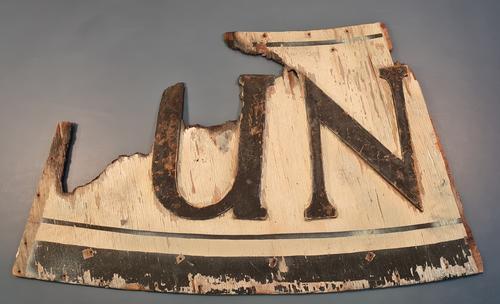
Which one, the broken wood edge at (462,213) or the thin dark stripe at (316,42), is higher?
the thin dark stripe at (316,42)

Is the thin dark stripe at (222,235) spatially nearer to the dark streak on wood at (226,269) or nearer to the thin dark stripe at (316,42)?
the dark streak on wood at (226,269)

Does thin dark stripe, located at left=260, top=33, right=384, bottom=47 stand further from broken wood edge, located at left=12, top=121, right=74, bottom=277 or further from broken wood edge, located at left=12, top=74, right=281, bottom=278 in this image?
broken wood edge, located at left=12, top=121, right=74, bottom=277

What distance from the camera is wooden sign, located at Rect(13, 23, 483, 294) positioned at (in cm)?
97

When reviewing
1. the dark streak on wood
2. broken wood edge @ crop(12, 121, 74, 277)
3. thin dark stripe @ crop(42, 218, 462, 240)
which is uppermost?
broken wood edge @ crop(12, 121, 74, 277)

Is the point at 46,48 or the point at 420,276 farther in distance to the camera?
the point at 46,48

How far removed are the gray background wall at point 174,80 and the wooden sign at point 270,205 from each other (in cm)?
3

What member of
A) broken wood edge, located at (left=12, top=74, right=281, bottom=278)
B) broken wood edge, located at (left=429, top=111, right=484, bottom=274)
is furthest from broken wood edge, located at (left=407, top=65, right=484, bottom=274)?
broken wood edge, located at (left=12, top=74, right=281, bottom=278)

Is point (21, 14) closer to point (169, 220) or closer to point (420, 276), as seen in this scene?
point (169, 220)

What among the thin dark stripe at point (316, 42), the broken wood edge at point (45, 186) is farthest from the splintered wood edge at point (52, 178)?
the thin dark stripe at point (316, 42)

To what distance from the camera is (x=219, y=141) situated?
105 centimetres

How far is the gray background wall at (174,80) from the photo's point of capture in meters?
0.99

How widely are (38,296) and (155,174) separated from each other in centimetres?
32

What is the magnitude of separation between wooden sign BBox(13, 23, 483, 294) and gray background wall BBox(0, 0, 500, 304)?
0.11 ft

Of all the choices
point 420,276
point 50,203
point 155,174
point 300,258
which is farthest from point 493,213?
point 50,203
